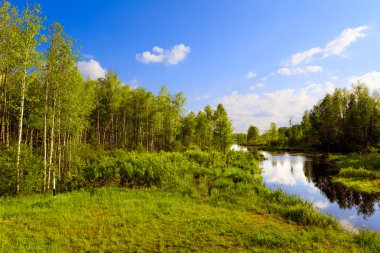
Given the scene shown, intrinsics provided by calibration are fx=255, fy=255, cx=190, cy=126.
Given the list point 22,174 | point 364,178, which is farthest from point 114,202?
point 364,178

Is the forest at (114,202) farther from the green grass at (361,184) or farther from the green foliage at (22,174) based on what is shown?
the green grass at (361,184)

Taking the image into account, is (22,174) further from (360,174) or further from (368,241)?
(360,174)

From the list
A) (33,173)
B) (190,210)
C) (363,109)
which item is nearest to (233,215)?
(190,210)

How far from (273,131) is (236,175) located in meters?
105

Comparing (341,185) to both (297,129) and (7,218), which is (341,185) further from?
(297,129)

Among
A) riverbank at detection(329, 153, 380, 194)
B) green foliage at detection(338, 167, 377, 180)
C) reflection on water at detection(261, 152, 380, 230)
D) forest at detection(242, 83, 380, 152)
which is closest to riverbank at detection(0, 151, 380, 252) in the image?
reflection on water at detection(261, 152, 380, 230)

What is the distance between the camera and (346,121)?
70938 mm

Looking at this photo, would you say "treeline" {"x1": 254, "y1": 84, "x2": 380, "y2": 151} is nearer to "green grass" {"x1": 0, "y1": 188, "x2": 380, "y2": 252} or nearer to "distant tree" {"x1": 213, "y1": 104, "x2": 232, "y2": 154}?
"distant tree" {"x1": 213, "y1": 104, "x2": 232, "y2": 154}

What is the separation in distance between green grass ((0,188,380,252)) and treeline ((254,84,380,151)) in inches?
2070

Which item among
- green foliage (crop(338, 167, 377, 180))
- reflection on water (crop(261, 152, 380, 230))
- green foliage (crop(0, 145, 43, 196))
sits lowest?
reflection on water (crop(261, 152, 380, 230))

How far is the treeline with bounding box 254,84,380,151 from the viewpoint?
64125 mm

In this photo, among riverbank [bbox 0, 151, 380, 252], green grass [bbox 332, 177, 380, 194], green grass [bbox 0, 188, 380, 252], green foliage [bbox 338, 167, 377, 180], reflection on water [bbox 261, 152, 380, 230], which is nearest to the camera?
green grass [bbox 0, 188, 380, 252]

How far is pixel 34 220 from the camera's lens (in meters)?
11.5

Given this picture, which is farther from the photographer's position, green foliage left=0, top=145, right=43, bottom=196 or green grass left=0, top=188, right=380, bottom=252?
green foliage left=0, top=145, right=43, bottom=196
